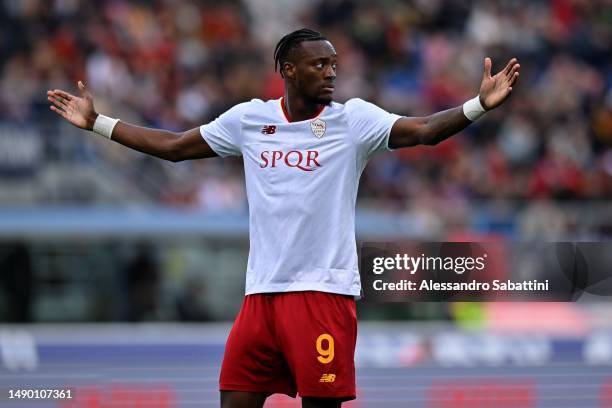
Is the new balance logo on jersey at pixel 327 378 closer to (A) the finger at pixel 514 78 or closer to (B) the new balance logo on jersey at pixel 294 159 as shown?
(B) the new balance logo on jersey at pixel 294 159

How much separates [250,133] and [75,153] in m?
7.77

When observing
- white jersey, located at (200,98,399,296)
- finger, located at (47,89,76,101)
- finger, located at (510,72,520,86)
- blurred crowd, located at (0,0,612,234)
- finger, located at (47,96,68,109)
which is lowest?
white jersey, located at (200,98,399,296)

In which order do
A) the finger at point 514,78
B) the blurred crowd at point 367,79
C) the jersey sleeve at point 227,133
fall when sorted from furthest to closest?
the blurred crowd at point 367,79 → the jersey sleeve at point 227,133 → the finger at point 514,78

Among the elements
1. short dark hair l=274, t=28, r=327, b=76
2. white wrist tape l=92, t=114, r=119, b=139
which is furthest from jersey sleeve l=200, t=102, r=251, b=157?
white wrist tape l=92, t=114, r=119, b=139

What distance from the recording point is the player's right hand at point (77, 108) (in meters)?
6.34

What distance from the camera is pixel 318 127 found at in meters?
5.87

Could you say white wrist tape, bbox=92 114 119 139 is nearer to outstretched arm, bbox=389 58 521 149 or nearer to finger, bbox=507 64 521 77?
outstretched arm, bbox=389 58 521 149

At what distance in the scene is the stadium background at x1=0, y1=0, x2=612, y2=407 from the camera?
1130cm

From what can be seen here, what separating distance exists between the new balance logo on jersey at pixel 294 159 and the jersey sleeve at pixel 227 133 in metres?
0.22

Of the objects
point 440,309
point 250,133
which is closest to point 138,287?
point 440,309

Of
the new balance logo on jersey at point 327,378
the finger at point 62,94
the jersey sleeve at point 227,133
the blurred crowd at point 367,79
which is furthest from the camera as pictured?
the blurred crowd at point 367,79

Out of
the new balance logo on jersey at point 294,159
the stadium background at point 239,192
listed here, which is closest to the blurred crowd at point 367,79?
the stadium background at point 239,192

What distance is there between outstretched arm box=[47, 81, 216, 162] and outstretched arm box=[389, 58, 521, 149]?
925 millimetres

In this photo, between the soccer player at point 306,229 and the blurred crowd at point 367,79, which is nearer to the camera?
the soccer player at point 306,229
